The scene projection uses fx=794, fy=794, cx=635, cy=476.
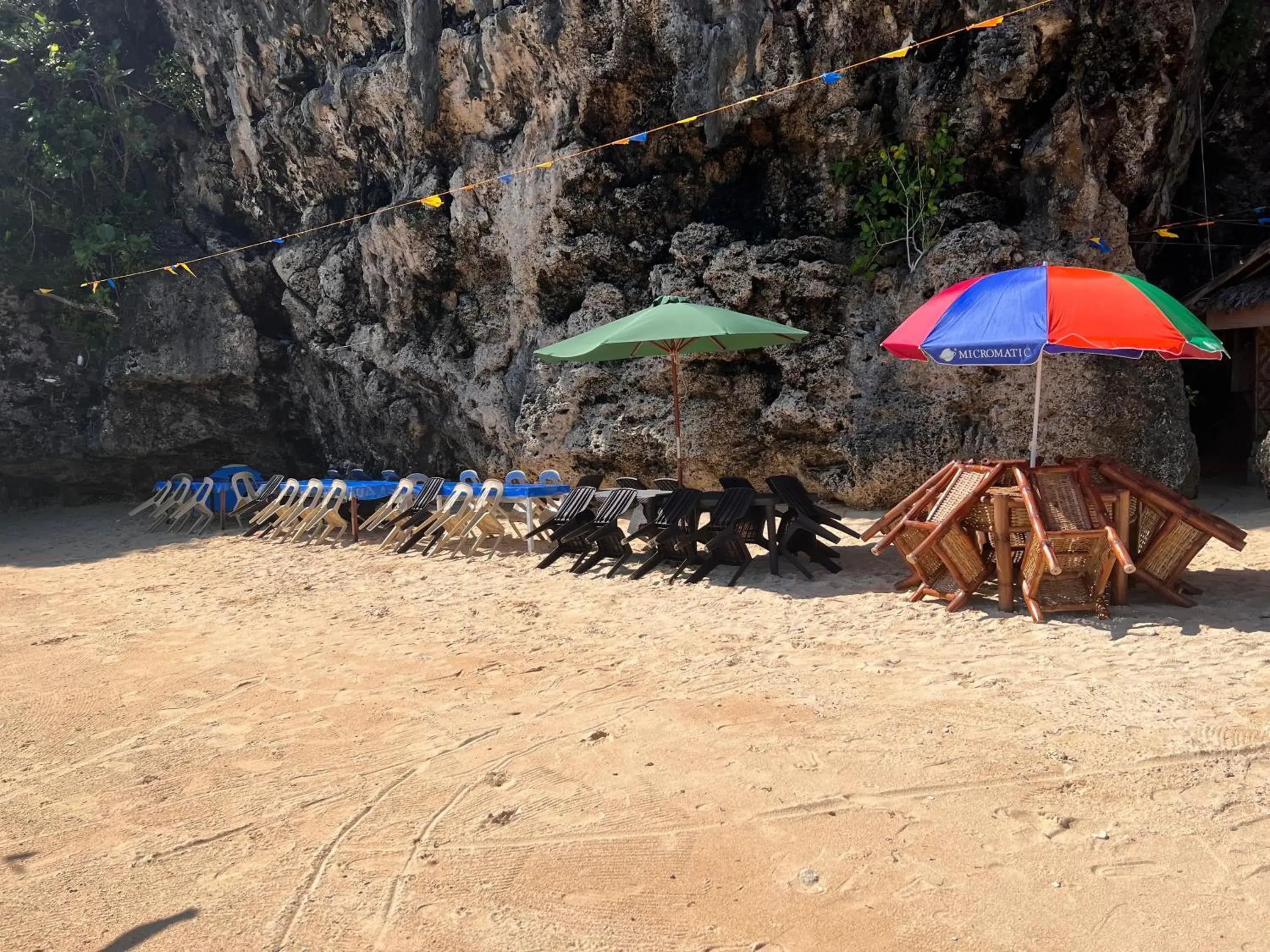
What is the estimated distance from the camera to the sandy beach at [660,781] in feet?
7.28

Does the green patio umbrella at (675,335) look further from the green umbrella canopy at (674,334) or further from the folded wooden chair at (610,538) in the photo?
the folded wooden chair at (610,538)

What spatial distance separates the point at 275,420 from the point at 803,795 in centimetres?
1305

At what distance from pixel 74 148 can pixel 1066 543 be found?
15721mm

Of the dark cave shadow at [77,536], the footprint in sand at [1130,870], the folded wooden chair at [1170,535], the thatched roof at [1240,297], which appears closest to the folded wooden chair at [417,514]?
the dark cave shadow at [77,536]

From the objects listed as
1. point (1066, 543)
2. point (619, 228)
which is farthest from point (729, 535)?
point (619, 228)

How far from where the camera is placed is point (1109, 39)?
7.77 meters

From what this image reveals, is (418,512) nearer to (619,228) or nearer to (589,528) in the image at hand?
(589,528)

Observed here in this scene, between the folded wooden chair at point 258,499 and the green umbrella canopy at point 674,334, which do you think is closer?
the green umbrella canopy at point 674,334

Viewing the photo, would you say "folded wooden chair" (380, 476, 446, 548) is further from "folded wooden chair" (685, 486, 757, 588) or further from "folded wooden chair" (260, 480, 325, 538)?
"folded wooden chair" (685, 486, 757, 588)

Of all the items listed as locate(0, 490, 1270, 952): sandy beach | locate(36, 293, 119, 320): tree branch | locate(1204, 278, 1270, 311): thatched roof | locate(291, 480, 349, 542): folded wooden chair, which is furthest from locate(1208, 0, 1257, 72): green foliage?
Result: locate(36, 293, 119, 320): tree branch

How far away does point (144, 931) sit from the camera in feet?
7.47

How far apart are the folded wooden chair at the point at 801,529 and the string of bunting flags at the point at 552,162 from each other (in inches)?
155

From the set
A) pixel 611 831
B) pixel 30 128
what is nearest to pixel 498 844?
pixel 611 831

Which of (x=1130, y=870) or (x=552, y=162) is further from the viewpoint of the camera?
(x=552, y=162)
